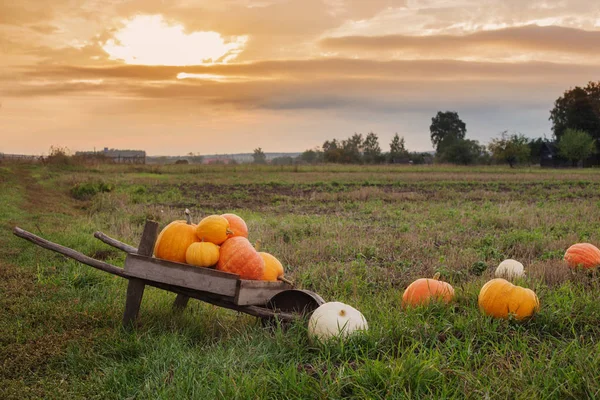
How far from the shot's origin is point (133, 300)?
5.19 m

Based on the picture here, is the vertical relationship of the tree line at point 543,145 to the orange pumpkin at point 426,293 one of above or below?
above

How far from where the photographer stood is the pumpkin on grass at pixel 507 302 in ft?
15.2

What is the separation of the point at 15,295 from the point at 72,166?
43565 mm

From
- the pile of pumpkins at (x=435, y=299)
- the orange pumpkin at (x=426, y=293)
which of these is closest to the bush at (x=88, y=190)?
the orange pumpkin at (x=426, y=293)

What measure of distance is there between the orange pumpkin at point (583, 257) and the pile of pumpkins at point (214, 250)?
4062mm

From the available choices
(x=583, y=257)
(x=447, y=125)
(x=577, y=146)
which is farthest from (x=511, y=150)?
(x=583, y=257)

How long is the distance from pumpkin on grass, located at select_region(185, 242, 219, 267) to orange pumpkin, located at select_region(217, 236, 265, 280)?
90 mm

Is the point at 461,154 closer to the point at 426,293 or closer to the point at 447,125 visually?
the point at 447,125

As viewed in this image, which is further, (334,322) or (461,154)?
(461,154)

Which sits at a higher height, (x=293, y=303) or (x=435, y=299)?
(x=435, y=299)

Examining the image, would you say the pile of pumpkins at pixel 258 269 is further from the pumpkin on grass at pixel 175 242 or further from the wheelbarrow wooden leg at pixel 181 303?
the wheelbarrow wooden leg at pixel 181 303

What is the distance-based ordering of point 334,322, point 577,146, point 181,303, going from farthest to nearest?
point 577,146
point 181,303
point 334,322

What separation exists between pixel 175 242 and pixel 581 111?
99230mm

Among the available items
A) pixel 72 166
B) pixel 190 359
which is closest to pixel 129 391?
pixel 190 359
